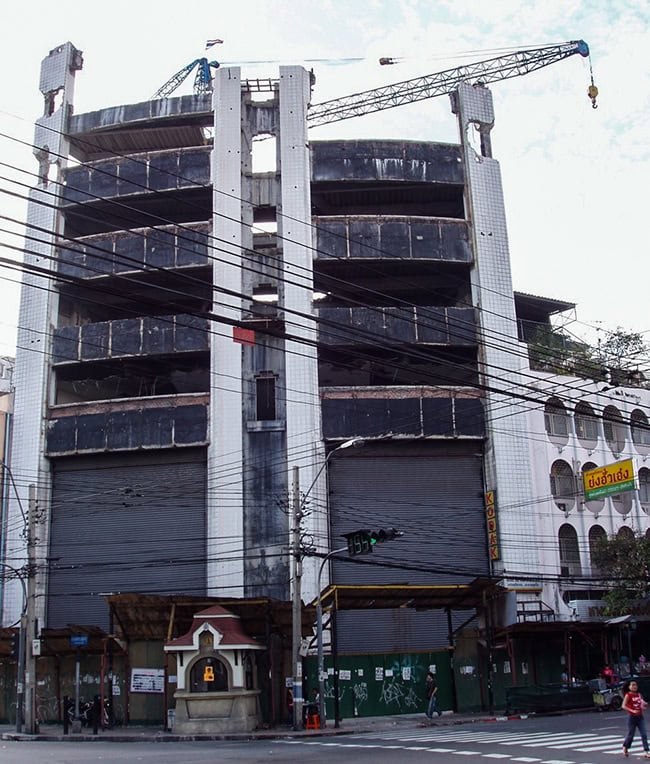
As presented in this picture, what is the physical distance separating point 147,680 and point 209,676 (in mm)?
5407

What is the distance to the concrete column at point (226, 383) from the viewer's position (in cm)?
4291

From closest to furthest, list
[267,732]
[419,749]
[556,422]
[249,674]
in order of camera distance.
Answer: [419,749] < [267,732] < [249,674] < [556,422]

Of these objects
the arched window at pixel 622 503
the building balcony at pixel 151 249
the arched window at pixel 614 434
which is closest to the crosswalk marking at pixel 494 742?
the arched window at pixel 622 503

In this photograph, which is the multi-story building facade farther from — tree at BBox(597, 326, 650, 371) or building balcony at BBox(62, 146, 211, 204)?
tree at BBox(597, 326, 650, 371)

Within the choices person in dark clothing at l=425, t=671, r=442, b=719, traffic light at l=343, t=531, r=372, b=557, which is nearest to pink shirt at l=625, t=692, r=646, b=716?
traffic light at l=343, t=531, r=372, b=557

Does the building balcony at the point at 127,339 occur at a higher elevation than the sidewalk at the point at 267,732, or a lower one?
higher

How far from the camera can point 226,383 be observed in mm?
45656

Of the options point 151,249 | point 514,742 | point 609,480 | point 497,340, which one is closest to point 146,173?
point 151,249

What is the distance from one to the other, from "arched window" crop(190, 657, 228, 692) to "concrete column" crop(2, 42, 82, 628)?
13.3 m

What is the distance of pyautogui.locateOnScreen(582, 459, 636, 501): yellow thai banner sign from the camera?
4156 centimetres

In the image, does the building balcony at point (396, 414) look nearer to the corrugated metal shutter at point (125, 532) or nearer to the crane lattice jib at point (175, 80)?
the corrugated metal shutter at point (125, 532)

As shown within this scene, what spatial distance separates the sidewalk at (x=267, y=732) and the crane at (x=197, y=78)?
42481mm

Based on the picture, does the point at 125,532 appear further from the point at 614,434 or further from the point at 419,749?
the point at 614,434

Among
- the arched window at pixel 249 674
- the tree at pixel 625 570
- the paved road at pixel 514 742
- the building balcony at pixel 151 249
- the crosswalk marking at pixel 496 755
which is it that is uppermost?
the building balcony at pixel 151 249
